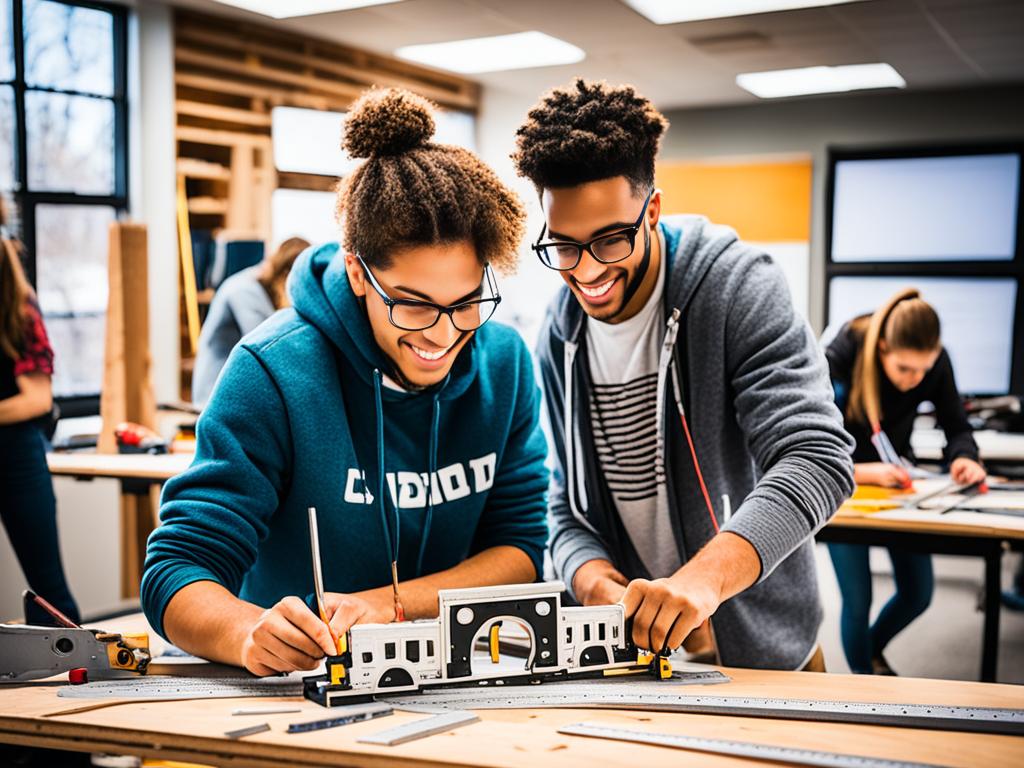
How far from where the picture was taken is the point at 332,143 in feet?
22.4

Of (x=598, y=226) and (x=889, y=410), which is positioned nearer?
(x=598, y=226)

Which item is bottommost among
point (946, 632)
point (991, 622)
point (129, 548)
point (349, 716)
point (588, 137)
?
point (946, 632)

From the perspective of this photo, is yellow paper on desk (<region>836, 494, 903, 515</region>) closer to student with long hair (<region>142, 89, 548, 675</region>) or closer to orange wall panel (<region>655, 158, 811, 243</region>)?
student with long hair (<region>142, 89, 548, 675</region>)

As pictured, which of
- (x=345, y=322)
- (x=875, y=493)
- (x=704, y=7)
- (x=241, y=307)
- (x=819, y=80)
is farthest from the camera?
(x=819, y=80)

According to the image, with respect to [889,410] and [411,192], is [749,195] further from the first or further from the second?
[411,192]

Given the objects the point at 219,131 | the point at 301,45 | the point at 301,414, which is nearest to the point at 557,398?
the point at 301,414

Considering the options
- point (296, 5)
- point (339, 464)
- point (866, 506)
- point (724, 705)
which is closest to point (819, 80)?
point (296, 5)

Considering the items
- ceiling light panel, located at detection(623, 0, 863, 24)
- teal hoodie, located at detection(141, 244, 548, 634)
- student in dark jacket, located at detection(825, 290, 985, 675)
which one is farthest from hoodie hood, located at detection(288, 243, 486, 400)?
ceiling light panel, located at detection(623, 0, 863, 24)

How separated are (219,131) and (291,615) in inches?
209

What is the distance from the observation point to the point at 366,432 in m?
1.56

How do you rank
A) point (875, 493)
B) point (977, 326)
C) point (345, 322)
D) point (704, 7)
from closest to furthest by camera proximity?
point (345, 322) < point (875, 493) < point (704, 7) < point (977, 326)

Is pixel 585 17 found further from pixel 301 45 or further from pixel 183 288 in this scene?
pixel 183 288

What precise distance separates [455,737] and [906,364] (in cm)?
302

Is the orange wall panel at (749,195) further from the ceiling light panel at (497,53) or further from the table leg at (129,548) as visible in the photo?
the table leg at (129,548)
